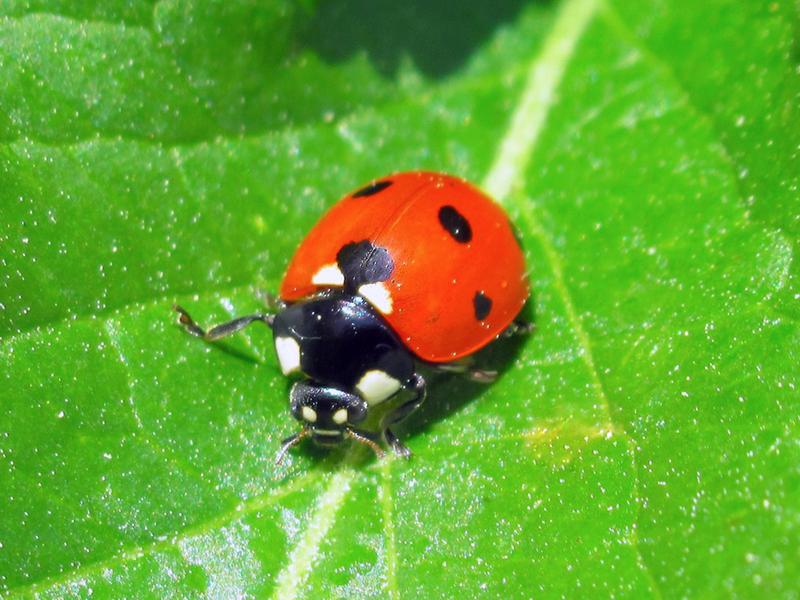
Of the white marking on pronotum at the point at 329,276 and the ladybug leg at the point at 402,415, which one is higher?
the white marking on pronotum at the point at 329,276

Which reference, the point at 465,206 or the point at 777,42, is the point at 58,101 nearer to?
the point at 465,206

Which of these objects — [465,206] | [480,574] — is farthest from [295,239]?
[480,574]

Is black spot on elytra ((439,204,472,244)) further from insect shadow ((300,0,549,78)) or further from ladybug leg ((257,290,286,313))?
insect shadow ((300,0,549,78))

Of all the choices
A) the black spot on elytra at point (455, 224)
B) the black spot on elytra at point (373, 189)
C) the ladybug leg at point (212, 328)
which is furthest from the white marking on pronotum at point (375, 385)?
the black spot on elytra at point (373, 189)

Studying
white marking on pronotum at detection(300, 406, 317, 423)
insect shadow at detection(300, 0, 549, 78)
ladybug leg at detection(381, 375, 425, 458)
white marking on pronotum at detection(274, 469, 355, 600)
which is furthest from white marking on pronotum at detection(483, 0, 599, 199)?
white marking on pronotum at detection(274, 469, 355, 600)

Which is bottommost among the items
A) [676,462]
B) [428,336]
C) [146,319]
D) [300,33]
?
[676,462]

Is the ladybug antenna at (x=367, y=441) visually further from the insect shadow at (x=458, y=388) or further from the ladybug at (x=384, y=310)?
the insect shadow at (x=458, y=388)
